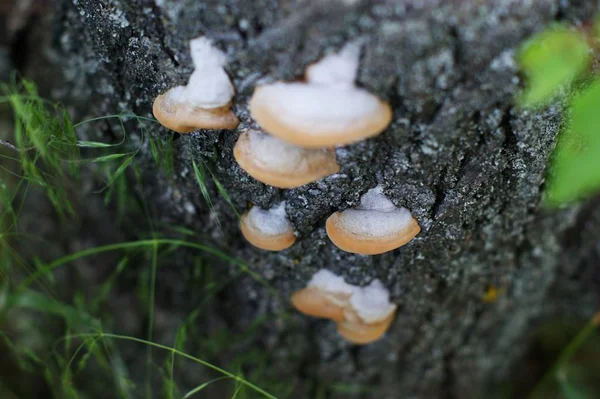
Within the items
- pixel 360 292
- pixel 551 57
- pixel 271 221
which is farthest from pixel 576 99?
pixel 360 292

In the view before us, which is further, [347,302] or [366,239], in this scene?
[347,302]

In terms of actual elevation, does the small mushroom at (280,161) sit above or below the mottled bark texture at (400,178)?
below

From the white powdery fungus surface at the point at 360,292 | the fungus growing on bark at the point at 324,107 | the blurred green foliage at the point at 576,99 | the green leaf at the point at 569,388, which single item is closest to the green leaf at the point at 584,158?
the blurred green foliage at the point at 576,99

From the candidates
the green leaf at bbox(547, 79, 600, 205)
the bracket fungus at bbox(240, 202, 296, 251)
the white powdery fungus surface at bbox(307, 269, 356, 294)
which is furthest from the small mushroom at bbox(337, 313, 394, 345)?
the green leaf at bbox(547, 79, 600, 205)

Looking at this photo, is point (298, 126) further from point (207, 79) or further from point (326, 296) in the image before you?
point (326, 296)

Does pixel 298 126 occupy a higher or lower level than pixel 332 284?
lower

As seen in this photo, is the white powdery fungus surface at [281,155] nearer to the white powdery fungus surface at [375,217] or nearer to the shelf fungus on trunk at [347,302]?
the white powdery fungus surface at [375,217]

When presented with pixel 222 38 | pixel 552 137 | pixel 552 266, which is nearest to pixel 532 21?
pixel 552 137
